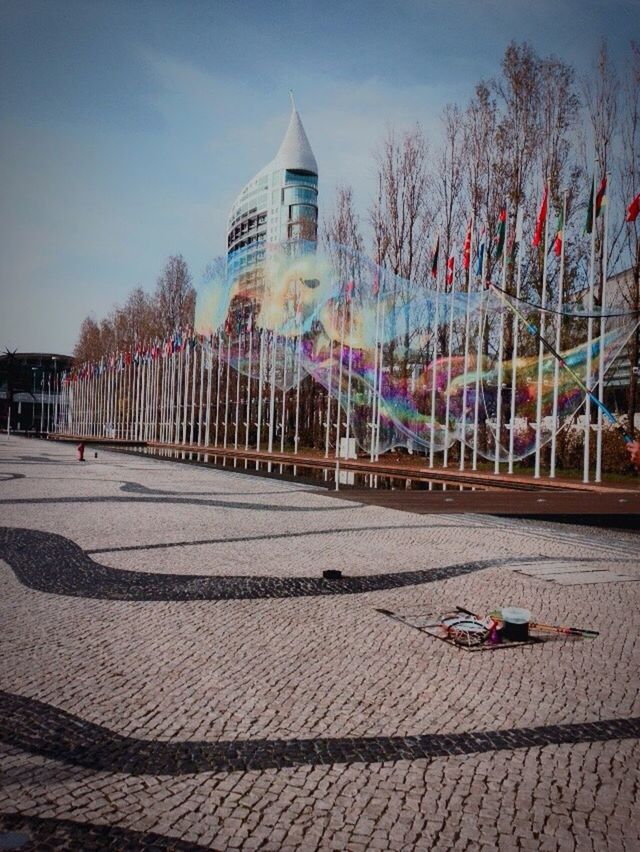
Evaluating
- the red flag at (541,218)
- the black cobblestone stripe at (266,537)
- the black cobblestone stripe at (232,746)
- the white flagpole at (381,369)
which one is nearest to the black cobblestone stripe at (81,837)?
the black cobblestone stripe at (232,746)

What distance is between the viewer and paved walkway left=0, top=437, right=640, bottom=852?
2.81m

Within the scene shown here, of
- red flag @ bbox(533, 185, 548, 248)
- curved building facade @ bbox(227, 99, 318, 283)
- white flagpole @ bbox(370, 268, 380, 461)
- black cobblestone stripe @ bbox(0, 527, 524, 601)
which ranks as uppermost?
curved building facade @ bbox(227, 99, 318, 283)

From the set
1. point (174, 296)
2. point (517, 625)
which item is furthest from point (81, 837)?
point (174, 296)

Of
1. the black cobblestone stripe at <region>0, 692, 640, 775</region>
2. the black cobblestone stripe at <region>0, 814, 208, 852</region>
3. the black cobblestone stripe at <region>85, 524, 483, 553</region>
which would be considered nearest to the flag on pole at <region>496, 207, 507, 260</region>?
the black cobblestone stripe at <region>85, 524, 483, 553</region>

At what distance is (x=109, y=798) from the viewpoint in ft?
9.55

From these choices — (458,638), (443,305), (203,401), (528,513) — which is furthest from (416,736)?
(203,401)

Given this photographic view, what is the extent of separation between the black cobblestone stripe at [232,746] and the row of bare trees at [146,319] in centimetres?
5965

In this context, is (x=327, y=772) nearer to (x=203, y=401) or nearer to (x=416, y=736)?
(x=416, y=736)

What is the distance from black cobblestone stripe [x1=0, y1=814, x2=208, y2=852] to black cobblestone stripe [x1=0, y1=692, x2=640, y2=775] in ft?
1.46

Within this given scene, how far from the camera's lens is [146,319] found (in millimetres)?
77500

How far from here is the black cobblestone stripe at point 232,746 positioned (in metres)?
3.25

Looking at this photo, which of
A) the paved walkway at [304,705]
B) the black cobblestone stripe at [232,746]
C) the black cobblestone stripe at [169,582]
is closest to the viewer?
the paved walkway at [304,705]

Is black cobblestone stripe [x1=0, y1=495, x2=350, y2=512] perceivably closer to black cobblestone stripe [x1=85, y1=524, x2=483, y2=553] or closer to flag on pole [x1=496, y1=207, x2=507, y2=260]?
black cobblestone stripe [x1=85, y1=524, x2=483, y2=553]

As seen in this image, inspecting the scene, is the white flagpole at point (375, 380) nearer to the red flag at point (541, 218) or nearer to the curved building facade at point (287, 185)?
the red flag at point (541, 218)
